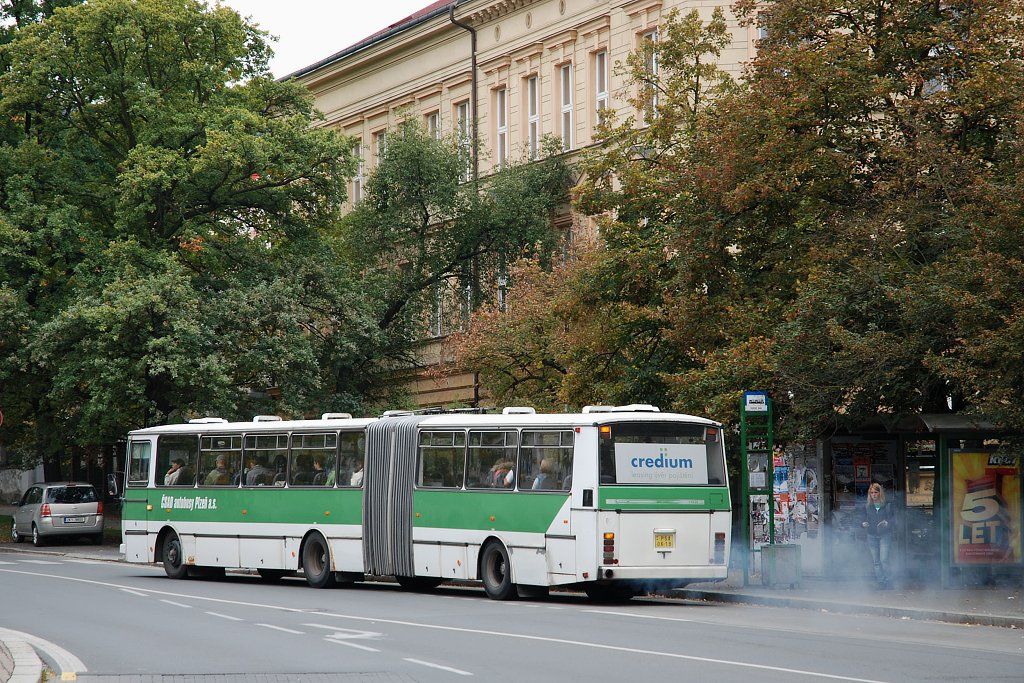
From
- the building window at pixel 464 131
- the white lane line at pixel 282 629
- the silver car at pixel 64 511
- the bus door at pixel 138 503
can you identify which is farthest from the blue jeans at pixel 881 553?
the silver car at pixel 64 511

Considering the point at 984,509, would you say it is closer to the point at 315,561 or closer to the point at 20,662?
the point at 315,561

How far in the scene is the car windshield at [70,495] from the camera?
4481 centimetres

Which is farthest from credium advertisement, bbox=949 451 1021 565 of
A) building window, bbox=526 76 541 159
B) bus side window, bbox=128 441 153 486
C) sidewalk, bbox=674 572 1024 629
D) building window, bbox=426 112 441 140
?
building window, bbox=426 112 441 140

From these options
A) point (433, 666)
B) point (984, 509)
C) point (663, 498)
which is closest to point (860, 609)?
point (663, 498)

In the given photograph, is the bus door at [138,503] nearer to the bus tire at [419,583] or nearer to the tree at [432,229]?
the bus tire at [419,583]

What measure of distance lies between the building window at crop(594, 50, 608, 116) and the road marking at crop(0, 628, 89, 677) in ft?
99.5

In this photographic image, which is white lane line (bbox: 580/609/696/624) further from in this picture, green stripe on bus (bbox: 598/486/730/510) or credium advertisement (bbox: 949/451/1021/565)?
credium advertisement (bbox: 949/451/1021/565)

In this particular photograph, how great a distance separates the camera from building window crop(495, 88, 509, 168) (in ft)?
163

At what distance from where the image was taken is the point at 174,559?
30438 millimetres

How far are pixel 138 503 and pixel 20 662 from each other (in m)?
18.1

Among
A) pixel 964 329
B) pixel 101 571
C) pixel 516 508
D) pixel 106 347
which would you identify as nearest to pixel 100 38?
pixel 106 347

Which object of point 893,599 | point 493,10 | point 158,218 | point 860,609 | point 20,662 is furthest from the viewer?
point 493,10

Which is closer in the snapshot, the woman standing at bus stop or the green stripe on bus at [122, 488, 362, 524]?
the woman standing at bus stop

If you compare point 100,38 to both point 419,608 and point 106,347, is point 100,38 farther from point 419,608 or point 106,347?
point 419,608
